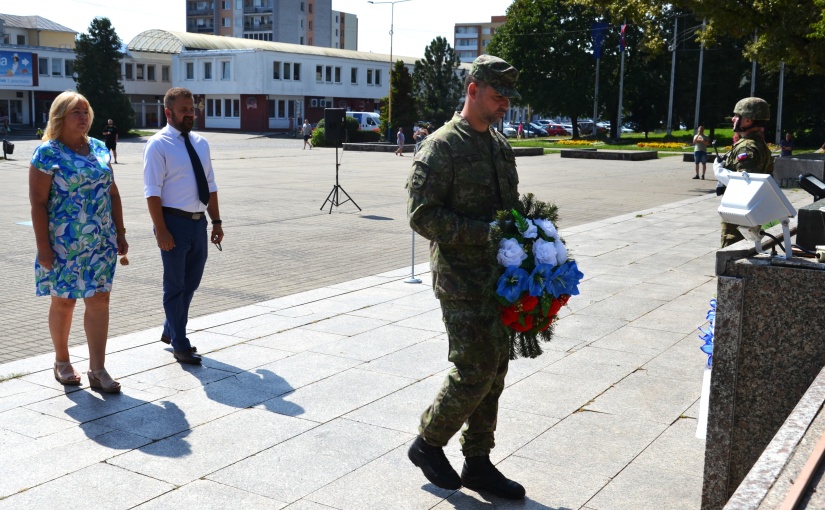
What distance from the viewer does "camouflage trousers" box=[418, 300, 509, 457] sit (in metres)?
3.98

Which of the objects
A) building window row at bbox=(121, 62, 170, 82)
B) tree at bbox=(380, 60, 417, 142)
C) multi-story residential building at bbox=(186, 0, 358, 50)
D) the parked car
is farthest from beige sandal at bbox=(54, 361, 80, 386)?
multi-story residential building at bbox=(186, 0, 358, 50)

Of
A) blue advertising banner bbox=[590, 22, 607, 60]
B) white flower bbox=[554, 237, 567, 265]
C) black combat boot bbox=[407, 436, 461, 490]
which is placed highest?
blue advertising banner bbox=[590, 22, 607, 60]

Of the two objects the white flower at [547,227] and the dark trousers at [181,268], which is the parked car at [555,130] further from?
the white flower at [547,227]

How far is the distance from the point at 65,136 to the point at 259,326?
2.58 m

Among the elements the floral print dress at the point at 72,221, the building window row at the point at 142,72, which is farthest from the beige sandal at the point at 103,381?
the building window row at the point at 142,72

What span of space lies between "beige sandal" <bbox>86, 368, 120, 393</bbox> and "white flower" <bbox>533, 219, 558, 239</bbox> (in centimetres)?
309

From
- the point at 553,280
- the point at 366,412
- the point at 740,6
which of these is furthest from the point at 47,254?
the point at 740,6

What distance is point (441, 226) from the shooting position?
3.89 metres

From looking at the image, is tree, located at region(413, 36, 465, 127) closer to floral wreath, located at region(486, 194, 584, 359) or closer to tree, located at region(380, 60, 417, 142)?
tree, located at region(380, 60, 417, 142)

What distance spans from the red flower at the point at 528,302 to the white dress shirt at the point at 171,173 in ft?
10.3

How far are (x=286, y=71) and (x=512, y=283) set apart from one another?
7294 centimetres

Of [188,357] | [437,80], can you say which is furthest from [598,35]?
[188,357]

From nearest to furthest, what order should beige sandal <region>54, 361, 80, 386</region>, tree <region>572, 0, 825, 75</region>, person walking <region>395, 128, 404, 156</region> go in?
beige sandal <region>54, 361, 80, 386</region>, tree <region>572, 0, 825, 75</region>, person walking <region>395, 128, 404, 156</region>

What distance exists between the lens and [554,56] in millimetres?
62562
